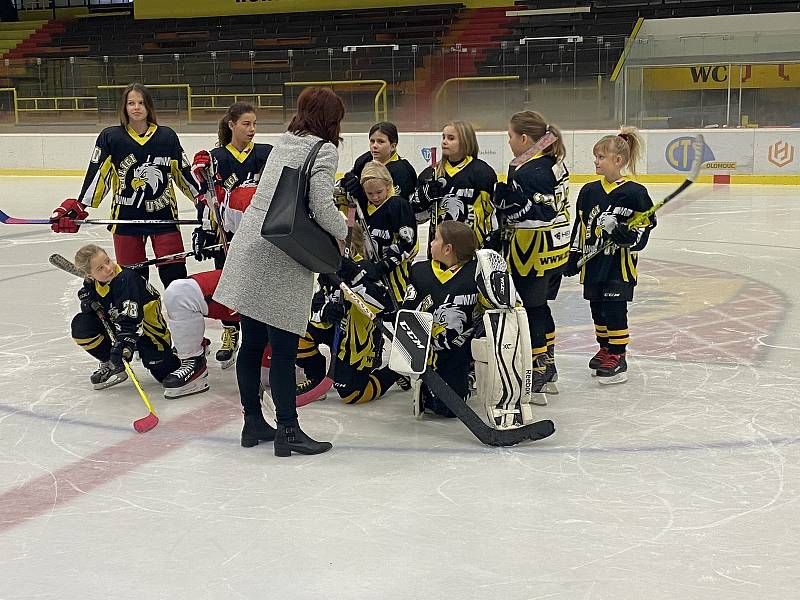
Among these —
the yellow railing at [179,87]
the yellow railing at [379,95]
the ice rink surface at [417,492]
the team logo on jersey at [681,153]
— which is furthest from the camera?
the yellow railing at [179,87]

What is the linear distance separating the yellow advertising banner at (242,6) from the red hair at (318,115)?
57.5 ft

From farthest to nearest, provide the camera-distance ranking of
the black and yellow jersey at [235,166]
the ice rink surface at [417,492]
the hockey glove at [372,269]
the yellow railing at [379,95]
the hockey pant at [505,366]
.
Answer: the yellow railing at [379,95], the black and yellow jersey at [235,166], the hockey glove at [372,269], the hockey pant at [505,366], the ice rink surface at [417,492]

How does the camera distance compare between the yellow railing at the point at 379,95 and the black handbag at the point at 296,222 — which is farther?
the yellow railing at the point at 379,95

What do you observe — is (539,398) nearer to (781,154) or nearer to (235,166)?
(235,166)

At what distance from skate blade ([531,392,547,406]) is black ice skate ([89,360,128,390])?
5.40 feet

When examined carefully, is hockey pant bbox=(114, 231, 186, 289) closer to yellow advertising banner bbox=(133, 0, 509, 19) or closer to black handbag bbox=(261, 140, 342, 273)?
black handbag bbox=(261, 140, 342, 273)

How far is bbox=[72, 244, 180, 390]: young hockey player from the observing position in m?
3.98

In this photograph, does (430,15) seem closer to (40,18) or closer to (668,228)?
(40,18)

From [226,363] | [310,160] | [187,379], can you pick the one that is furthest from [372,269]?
[226,363]

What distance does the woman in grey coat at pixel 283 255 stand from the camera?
10.3 ft

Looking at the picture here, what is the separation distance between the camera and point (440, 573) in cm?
247

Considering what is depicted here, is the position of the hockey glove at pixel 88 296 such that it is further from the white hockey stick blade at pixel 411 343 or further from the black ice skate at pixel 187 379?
the white hockey stick blade at pixel 411 343

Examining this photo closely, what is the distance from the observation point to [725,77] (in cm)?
1183

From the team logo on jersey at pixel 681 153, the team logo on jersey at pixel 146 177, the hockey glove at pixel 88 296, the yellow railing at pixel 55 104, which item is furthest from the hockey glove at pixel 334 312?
the yellow railing at pixel 55 104
